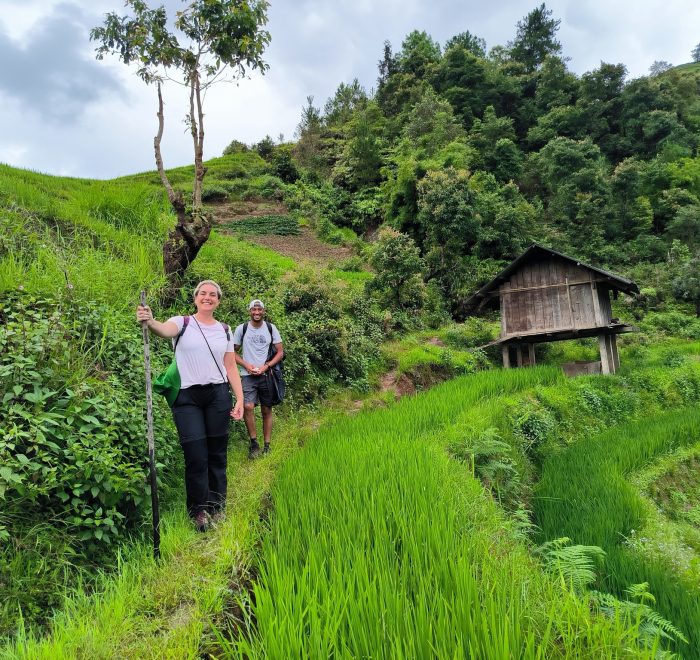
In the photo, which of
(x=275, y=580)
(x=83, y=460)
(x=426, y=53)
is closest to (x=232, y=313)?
(x=83, y=460)

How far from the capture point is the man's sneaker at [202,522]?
3283 millimetres

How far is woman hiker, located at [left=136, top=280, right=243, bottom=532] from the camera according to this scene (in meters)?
3.45

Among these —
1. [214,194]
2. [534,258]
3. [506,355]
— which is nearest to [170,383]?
[506,355]

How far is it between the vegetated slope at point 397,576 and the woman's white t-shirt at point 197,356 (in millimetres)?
1135

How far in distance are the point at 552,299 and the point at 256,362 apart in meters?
11.3

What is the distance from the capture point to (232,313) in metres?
7.68

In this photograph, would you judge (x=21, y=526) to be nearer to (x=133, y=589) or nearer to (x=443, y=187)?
(x=133, y=589)

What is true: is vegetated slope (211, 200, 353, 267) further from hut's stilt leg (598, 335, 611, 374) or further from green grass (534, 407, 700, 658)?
green grass (534, 407, 700, 658)

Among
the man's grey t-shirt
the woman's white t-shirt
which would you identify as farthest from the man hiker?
the woman's white t-shirt

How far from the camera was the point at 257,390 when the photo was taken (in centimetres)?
556

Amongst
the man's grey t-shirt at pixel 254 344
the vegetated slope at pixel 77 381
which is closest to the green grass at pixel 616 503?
the man's grey t-shirt at pixel 254 344

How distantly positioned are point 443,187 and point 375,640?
1898 cm

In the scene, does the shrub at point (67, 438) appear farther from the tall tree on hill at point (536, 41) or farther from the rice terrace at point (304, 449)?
the tall tree on hill at point (536, 41)

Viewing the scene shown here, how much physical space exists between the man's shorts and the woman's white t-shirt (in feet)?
5.89
